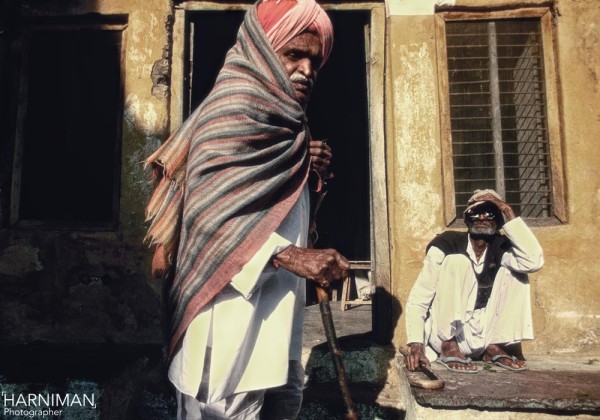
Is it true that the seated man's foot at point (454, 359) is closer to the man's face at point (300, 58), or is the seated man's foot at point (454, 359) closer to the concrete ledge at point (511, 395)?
the concrete ledge at point (511, 395)

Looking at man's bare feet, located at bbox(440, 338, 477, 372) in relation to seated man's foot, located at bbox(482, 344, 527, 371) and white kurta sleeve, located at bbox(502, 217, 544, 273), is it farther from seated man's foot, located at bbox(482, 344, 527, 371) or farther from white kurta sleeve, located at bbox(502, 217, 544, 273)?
white kurta sleeve, located at bbox(502, 217, 544, 273)

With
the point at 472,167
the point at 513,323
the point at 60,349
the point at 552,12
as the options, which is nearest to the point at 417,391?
the point at 513,323

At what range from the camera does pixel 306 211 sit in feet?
6.32

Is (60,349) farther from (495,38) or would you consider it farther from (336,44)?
(336,44)

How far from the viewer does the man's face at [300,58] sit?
183cm

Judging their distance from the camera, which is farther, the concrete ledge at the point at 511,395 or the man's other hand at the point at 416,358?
the man's other hand at the point at 416,358

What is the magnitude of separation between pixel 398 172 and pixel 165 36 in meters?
2.38

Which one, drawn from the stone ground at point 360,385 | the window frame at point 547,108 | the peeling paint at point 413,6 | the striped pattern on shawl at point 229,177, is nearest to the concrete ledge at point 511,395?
the stone ground at point 360,385

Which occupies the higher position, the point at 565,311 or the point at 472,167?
A: the point at 472,167

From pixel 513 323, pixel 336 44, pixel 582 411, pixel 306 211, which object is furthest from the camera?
pixel 336 44

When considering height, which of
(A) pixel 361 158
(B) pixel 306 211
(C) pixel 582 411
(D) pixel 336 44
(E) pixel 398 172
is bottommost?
(C) pixel 582 411

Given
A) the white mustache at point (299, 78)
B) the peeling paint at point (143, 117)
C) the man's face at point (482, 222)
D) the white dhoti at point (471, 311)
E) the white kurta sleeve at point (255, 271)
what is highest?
the peeling paint at point (143, 117)

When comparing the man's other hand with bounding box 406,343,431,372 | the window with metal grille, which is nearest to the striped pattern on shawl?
the man's other hand with bounding box 406,343,431,372

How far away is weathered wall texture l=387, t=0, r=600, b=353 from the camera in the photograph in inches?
157
